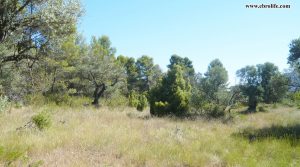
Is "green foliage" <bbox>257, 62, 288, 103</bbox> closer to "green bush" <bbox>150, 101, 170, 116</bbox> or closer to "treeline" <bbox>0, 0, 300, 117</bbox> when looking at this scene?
"treeline" <bbox>0, 0, 300, 117</bbox>

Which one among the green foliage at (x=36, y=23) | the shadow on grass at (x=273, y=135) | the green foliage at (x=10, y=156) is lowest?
the shadow on grass at (x=273, y=135)

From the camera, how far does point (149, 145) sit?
30.9 ft

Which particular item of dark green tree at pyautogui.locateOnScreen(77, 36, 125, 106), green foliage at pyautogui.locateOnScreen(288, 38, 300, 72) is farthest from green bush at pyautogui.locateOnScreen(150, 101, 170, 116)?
green foliage at pyautogui.locateOnScreen(288, 38, 300, 72)

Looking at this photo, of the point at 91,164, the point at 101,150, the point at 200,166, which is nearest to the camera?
the point at 91,164

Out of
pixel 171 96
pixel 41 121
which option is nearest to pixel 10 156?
pixel 41 121

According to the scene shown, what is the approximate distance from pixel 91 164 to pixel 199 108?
16.1 meters

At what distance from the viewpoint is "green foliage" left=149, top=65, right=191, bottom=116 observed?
2105cm

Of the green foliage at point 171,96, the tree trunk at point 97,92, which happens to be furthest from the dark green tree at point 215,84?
the tree trunk at point 97,92

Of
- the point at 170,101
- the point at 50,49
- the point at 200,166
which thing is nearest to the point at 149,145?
the point at 200,166

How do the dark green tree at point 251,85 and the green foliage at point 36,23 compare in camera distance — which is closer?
the green foliage at point 36,23

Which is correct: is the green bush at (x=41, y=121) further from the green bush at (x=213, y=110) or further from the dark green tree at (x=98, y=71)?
the dark green tree at (x=98, y=71)

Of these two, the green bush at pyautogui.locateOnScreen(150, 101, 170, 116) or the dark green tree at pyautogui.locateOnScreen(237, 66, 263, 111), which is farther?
the dark green tree at pyautogui.locateOnScreen(237, 66, 263, 111)

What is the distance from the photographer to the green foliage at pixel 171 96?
2105 cm

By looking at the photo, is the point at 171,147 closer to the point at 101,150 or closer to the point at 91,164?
the point at 101,150
